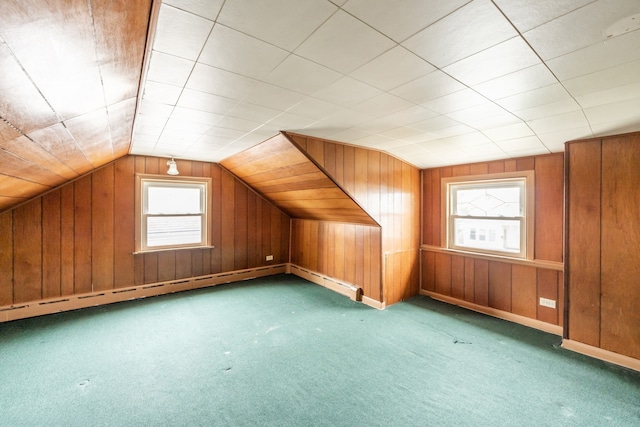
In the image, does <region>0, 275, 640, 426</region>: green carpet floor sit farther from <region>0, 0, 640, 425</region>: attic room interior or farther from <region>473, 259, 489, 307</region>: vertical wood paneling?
<region>0, 0, 640, 425</region>: attic room interior

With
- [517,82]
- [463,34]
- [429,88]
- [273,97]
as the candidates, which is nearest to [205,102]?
[273,97]

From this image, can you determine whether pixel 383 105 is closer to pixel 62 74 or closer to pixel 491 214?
pixel 62 74

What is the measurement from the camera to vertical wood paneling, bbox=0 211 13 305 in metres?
3.03

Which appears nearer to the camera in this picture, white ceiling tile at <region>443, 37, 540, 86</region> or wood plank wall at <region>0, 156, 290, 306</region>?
white ceiling tile at <region>443, 37, 540, 86</region>

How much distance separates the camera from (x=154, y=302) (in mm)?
3688

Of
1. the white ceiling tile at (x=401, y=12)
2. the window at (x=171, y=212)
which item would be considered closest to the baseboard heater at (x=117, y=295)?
the window at (x=171, y=212)

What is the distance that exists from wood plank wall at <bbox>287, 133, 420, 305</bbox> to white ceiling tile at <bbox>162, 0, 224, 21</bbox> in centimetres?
166

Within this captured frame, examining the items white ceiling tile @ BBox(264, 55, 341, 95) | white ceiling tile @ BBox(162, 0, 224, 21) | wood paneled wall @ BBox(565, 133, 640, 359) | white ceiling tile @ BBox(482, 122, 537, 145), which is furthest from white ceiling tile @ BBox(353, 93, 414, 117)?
wood paneled wall @ BBox(565, 133, 640, 359)

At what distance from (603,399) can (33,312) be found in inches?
225

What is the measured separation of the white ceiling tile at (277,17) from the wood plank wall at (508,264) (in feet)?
10.6

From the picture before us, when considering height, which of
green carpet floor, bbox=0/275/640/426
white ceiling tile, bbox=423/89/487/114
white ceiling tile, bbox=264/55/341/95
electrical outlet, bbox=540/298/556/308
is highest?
white ceiling tile, bbox=264/55/341/95

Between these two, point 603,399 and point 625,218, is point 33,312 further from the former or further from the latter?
point 625,218

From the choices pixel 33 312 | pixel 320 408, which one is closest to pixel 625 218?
pixel 320 408

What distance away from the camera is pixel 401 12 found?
3.43 feet
